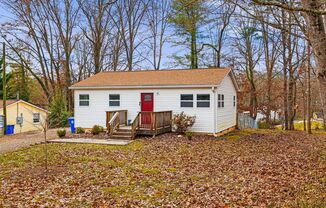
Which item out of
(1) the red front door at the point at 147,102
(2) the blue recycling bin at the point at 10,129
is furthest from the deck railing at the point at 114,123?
(2) the blue recycling bin at the point at 10,129

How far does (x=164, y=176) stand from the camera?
25.8ft

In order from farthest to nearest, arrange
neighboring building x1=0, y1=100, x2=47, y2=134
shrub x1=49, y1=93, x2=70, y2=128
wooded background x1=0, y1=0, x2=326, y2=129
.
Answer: wooded background x1=0, y1=0, x2=326, y2=129 → shrub x1=49, y1=93, x2=70, y2=128 → neighboring building x1=0, y1=100, x2=47, y2=134

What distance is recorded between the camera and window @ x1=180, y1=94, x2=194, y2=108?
1620 cm

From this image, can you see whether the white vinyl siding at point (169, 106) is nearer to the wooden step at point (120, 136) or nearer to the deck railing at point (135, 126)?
the deck railing at point (135, 126)

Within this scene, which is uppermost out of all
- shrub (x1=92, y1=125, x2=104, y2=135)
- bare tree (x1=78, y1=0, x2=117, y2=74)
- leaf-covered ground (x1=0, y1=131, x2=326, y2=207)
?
bare tree (x1=78, y1=0, x2=117, y2=74)

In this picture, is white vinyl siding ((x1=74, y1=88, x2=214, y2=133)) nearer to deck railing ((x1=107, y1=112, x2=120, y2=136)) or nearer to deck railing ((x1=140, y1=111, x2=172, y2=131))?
deck railing ((x1=140, y1=111, x2=172, y2=131))

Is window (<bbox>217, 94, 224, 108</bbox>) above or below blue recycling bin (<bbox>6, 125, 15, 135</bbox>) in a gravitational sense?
above

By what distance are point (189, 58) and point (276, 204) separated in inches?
859

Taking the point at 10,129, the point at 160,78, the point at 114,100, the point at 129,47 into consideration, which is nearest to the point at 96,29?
the point at 129,47

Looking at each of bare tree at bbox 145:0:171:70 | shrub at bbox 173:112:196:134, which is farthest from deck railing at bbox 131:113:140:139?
bare tree at bbox 145:0:171:70

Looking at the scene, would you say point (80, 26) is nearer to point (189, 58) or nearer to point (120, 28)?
point (120, 28)

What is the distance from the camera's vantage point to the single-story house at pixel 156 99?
51.5 feet

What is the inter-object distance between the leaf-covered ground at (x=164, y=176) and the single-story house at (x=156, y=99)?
11.1 ft

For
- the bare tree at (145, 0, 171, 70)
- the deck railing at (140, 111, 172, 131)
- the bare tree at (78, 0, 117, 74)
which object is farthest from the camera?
the bare tree at (145, 0, 171, 70)
